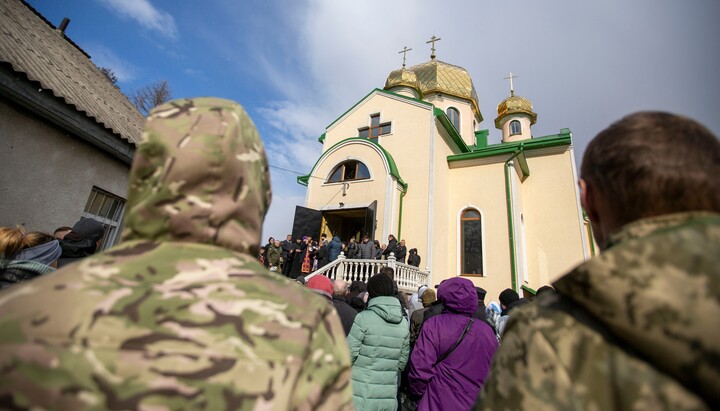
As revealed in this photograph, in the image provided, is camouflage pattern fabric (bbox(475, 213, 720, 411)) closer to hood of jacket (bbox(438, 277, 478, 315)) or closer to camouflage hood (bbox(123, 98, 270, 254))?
camouflage hood (bbox(123, 98, 270, 254))

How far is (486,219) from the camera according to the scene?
14.0m

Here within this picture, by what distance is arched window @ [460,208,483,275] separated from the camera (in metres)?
13.6

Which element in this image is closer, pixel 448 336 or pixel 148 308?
pixel 148 308

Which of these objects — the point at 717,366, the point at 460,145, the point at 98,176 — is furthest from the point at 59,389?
the point at 460,145

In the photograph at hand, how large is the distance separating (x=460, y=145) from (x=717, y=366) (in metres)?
18.0

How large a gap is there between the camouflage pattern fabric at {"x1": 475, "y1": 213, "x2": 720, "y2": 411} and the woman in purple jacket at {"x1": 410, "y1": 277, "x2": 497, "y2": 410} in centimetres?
190

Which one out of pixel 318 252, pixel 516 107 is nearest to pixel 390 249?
pixel 318 252

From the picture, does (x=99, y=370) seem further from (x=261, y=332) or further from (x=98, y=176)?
(x=98, y=176)

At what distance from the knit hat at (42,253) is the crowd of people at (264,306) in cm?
249

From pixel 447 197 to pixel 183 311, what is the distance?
49.2 ft

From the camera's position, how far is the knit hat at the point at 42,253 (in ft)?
8.75

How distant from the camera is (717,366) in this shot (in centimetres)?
67

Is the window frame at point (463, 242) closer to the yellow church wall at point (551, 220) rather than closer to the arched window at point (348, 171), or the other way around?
the yellow church wall at point (551, 220)

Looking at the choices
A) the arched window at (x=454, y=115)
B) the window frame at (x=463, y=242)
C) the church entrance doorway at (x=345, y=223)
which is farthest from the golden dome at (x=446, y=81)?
the church entrance doorway at (x=345, y=223)
